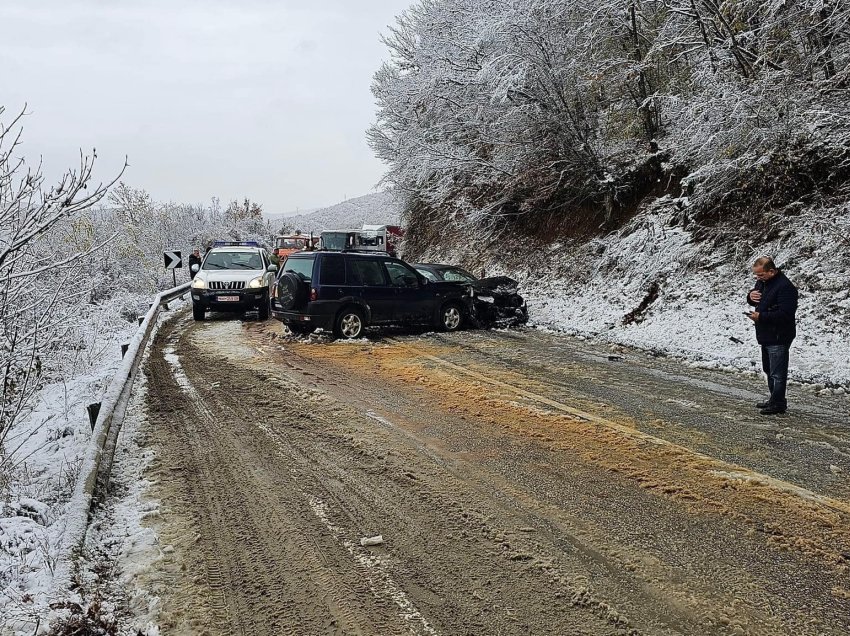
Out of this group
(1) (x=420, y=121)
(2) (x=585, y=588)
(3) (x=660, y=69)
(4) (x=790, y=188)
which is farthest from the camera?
(1) (x=420, y=121)

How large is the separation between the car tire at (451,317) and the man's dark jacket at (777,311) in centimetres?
750

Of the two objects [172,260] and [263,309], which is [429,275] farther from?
[172,260]

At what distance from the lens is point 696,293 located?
12906 mm

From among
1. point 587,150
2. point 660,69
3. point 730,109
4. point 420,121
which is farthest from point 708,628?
point 420,121

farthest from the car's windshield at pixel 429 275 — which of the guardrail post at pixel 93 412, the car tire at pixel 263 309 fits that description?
the guardrail post at pixel 93 412

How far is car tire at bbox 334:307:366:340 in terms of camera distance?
1220 centimetres

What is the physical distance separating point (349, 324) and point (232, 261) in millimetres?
5789

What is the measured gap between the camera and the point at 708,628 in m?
3.04

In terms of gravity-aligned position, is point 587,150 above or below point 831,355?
above

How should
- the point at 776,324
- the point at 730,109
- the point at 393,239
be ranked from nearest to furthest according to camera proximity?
the point at 776,324 → the point at 730,109 → the point at 393,239

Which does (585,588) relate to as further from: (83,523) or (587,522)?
(83,523)

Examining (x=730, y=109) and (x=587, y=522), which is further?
(x=730, y=109)

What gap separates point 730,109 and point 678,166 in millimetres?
4963

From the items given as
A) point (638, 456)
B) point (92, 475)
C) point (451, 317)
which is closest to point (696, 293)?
point (451, 317)
